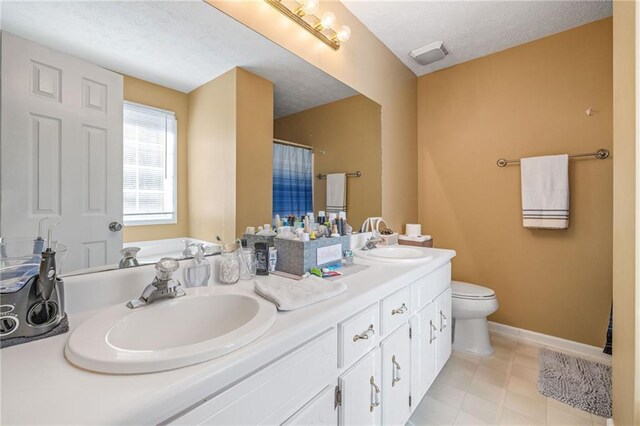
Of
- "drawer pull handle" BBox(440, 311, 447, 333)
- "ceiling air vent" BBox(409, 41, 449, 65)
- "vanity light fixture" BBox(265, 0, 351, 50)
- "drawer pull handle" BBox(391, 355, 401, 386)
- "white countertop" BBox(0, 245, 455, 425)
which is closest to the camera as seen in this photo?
"white countertop" BBox(0, 245, 455, 425)

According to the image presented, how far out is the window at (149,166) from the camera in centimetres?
88

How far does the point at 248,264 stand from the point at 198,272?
0.62 ft

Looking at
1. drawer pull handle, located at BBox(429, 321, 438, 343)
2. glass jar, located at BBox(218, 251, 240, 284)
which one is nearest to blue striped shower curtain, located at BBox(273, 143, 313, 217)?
glass jar, located at BBox(218, 251, 240, 284)

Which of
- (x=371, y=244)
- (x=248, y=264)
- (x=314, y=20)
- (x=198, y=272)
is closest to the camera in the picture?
(x=198, y=272)

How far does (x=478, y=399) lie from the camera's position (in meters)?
1.54

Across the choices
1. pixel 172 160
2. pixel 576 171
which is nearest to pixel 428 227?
pixel 576 171

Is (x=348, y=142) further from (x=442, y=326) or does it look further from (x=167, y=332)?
(x=167, y=332)

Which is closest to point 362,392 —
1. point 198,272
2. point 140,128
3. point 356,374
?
point 356,374

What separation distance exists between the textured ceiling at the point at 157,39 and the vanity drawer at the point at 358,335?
102 cm

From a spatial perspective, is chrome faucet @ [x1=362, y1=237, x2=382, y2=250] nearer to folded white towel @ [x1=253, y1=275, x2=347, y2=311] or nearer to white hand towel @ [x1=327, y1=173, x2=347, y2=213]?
white hand towel @ [x1=327, y1=173, x2=347, y2=213]

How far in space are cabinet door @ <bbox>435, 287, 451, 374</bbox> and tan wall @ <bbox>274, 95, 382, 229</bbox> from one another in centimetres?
68

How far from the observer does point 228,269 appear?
1009 mm

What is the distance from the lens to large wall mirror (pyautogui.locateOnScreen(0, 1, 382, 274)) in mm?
696

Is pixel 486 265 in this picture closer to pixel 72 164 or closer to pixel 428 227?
pixel 428 227
